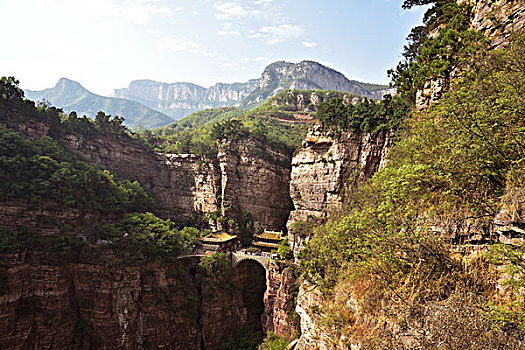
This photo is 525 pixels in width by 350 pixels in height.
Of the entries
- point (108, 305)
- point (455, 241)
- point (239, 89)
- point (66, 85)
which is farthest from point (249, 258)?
point (66, 85)

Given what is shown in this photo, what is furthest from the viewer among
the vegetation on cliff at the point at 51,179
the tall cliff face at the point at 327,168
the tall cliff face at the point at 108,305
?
the tall cliff face at the point at 327,168

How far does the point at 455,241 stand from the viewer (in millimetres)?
6766

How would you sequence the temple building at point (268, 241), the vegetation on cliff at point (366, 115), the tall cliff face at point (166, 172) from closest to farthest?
the vegetation on cliff at point (366, 115), the temple building at point (268, 241), the tall cliff face at point (166, 172)

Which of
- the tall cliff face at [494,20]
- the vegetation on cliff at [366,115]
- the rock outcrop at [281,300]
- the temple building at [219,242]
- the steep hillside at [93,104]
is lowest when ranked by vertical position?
the rock outcrop at [281,300]

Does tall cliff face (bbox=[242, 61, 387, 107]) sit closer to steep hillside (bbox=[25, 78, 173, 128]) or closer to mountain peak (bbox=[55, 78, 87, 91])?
steep hillside (bbox=[25, 78, 173, 128])

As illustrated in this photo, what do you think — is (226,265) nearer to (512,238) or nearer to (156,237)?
(156,237)

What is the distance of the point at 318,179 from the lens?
26297mm

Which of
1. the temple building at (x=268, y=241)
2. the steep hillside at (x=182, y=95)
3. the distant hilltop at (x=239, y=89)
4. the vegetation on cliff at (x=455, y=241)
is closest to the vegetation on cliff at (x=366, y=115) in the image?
the vegetation on cliff at (x=455, y=241)

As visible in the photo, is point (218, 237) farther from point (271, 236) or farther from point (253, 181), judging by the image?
point (253, 181)

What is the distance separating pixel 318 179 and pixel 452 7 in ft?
52.3

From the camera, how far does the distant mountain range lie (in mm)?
98750

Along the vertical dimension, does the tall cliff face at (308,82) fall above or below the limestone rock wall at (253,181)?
above

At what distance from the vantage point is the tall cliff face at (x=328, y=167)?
22572mm

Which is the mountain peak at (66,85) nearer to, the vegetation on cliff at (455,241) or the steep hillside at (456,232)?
the steep hillside at (456,232)
